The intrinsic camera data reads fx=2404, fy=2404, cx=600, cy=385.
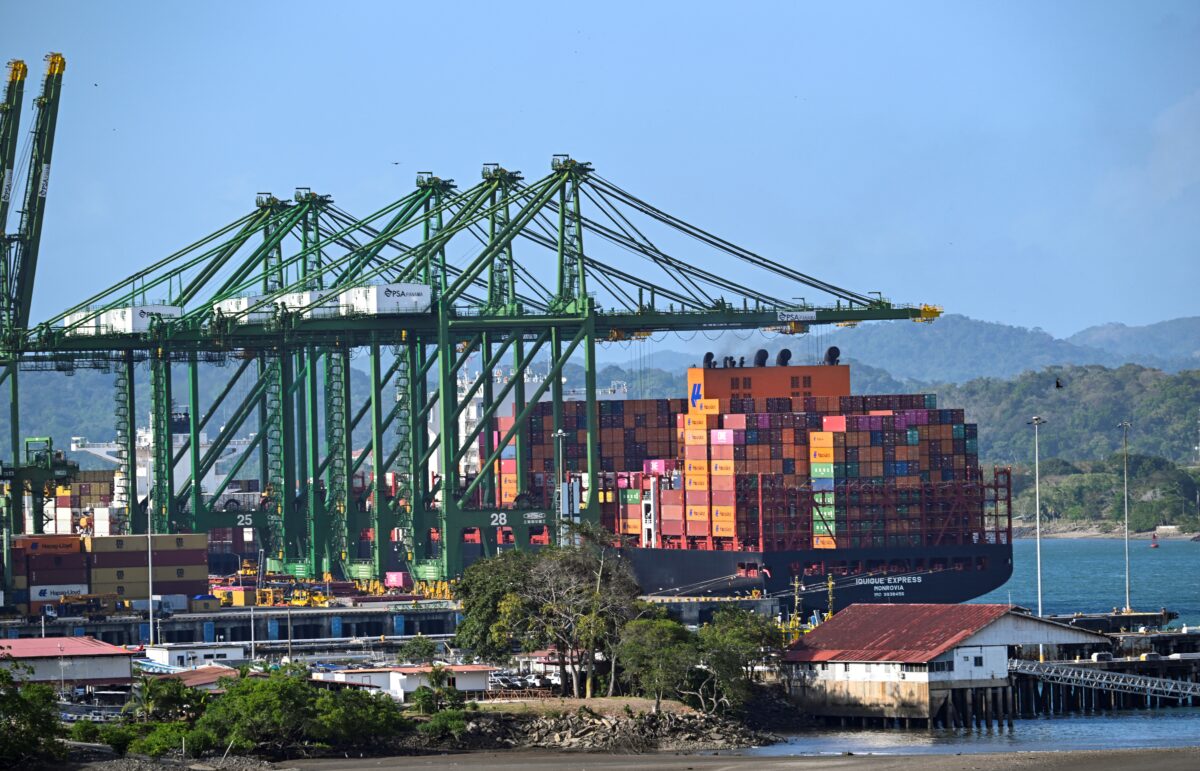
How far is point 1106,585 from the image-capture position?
149 meters

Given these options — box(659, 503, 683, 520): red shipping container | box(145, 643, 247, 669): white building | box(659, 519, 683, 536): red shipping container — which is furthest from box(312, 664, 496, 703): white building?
box(659, 503, 683, 520): red shipping container

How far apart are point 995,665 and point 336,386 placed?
64.7 meters

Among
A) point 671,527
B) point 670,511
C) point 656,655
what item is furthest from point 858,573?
point 656,655

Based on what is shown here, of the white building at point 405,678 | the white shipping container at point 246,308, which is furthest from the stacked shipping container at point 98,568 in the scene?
the white building at point 405,678

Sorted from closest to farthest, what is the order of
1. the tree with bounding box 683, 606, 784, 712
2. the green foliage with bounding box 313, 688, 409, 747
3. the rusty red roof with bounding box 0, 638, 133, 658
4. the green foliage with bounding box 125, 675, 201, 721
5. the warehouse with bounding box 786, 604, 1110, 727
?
1. the green foliage with bounding box 313, 688, 409, 747
2. the green foliage with bounding box 125, 675, 201, 721
3. the tree with bounding box 683, 606, 784, 712
4. the rusty red roof with bounding box 0, 638, 133, 658
5. the warehouse with bounding box 786, 604, 1110, 727

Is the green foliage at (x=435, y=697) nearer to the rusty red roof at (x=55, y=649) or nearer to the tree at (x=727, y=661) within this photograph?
the tree at (x=727, y=661)

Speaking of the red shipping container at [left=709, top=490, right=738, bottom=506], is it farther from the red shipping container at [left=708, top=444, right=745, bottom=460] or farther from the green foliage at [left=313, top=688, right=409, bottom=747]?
the green foliage at [left=313, top=688, right=409, bottom=747]

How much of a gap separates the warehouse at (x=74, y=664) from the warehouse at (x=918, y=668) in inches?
827

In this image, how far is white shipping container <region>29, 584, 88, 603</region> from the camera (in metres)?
104

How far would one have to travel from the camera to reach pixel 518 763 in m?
64.8

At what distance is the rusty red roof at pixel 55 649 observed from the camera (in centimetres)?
7300

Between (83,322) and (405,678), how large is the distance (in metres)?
55.4

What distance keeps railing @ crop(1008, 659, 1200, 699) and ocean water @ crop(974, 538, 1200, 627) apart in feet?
95.3

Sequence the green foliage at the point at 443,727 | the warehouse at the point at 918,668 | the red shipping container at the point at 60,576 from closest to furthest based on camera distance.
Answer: the green foliage at the point at 443,727 → the warehouse at the point at 918,668 → the red shipping container at the point at 60,576
